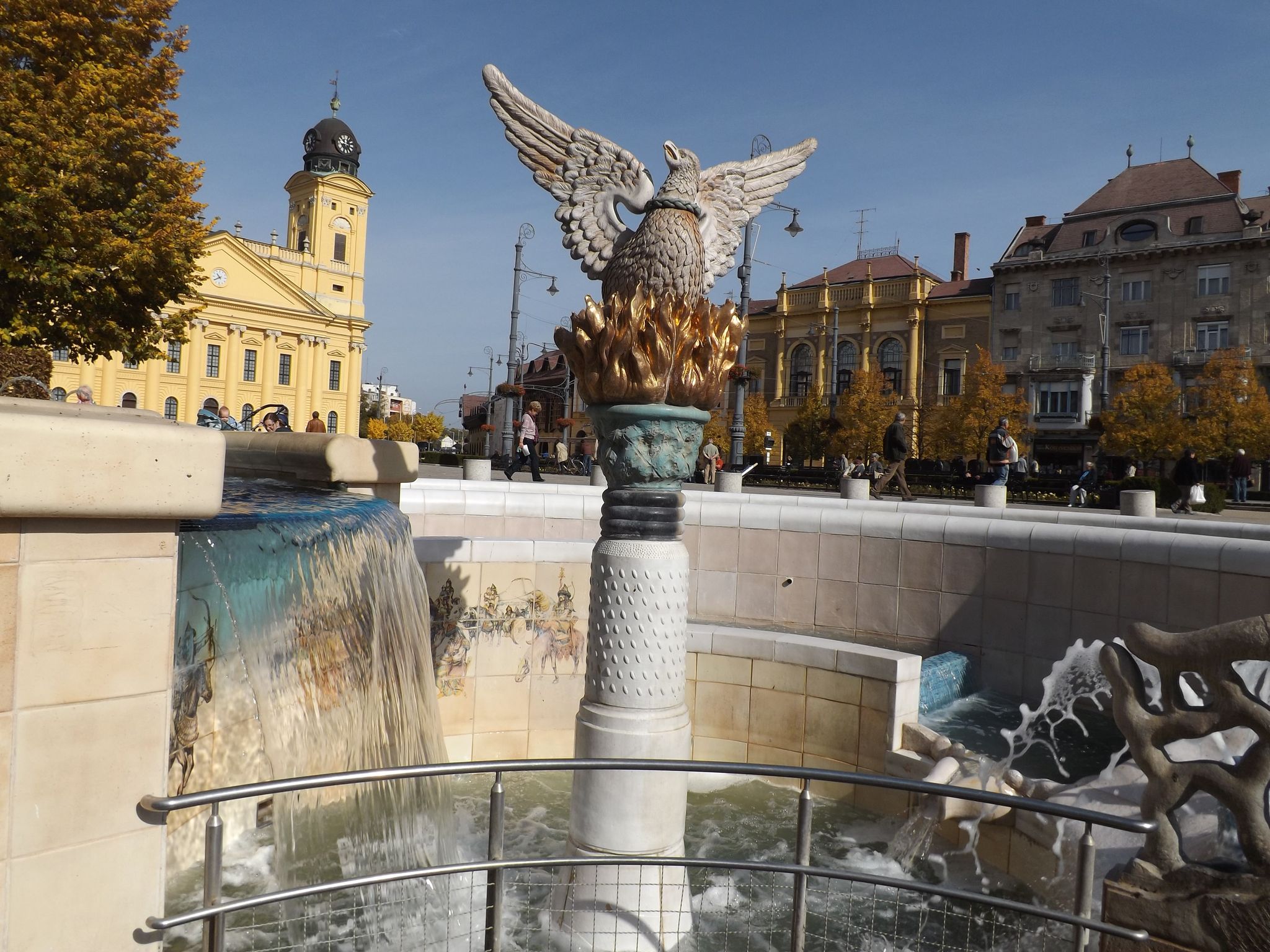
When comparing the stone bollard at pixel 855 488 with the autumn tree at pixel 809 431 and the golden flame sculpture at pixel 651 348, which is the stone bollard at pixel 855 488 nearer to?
the golden flame sculpture at pixel 651 348

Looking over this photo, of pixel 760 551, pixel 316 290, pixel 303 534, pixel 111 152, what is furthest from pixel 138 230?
pixel 316 290

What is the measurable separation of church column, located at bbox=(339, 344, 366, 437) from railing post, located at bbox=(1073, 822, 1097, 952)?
7553cm

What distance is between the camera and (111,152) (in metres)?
15.0

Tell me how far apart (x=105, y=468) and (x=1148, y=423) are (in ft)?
149

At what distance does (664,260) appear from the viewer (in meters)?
4.91

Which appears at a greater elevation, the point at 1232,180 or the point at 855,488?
the point at 1232,180

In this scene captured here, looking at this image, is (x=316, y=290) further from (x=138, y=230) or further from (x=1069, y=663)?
(x=1069, y=663)

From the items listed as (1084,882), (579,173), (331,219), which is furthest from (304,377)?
(1084,882)

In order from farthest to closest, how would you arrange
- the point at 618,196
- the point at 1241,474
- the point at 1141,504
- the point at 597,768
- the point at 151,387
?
the point at 151,387 → the point at 1241,474 → the point at 1141,504 → the point at 618,196 → the point at 597,768

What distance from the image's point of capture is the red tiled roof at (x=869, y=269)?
5900 centimetres

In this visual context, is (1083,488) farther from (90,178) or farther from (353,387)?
(353,387)

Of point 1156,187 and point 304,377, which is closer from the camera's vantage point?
point 1156,187

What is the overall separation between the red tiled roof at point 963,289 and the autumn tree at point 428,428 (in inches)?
2058

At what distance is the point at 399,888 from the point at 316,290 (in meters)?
76.7
